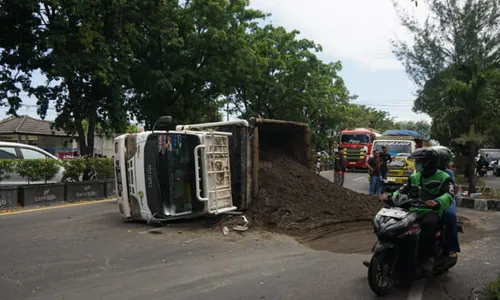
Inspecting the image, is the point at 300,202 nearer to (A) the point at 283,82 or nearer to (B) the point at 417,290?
(B) the point at 417,290

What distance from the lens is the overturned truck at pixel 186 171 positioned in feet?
24.3

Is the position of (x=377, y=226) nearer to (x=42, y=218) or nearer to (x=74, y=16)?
(x=42, y=218)

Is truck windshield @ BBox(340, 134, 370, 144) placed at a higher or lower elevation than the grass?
higher

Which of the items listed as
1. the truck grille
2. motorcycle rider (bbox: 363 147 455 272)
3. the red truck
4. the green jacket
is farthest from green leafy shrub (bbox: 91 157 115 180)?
the truck grille

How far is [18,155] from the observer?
11.5 m

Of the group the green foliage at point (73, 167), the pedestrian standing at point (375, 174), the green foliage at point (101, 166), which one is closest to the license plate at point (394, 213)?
the pedestrian standing at point (375, 174)

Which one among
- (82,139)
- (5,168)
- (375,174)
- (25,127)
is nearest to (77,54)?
(82,139)

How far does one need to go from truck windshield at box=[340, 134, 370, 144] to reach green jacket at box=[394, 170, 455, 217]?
2697 centimetres

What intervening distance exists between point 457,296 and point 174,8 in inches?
802

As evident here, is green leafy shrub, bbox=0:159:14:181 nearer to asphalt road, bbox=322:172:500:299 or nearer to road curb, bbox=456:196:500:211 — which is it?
asphalt road, bbox=322:172:500:299

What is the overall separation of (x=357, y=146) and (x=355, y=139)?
116 centimetres

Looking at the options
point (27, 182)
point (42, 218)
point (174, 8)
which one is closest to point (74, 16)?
point (174, 8)

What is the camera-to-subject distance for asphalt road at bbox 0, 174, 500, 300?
440 centimetres

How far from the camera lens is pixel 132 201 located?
25.6ft
